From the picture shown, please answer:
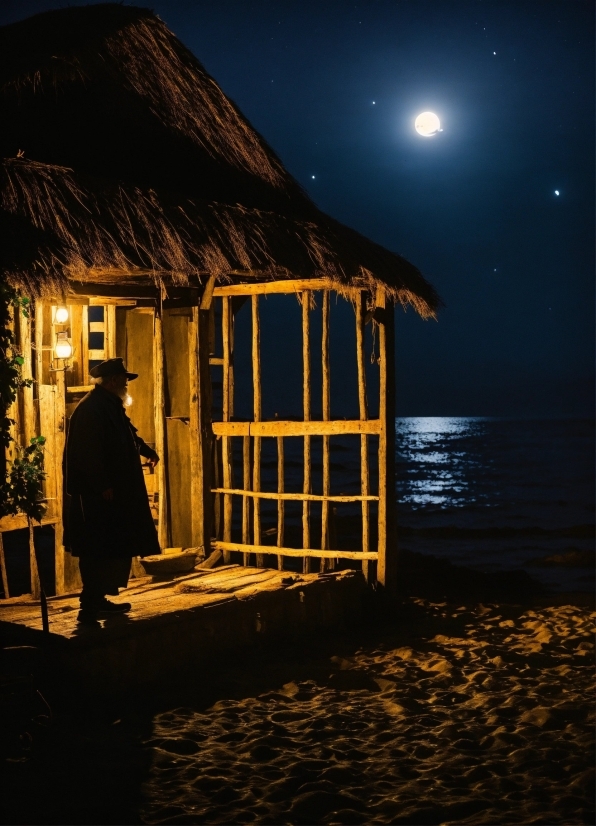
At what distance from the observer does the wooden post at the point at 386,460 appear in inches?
302

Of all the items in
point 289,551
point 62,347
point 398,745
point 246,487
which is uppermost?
point 62,347

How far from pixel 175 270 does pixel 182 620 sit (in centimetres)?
240

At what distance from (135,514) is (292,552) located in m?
2.26

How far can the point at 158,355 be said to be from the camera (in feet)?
26.6

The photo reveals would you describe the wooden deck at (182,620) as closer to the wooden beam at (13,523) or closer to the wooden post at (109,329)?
the wooden beam at (13,523)

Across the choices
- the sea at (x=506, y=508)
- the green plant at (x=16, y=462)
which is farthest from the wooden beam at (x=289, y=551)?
the sea at (x=506, y=508)

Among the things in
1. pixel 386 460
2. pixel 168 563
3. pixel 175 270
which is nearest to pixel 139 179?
pixel 175 270

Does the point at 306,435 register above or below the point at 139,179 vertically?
below

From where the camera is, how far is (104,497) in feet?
18.8

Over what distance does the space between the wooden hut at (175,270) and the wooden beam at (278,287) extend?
0.6 inches

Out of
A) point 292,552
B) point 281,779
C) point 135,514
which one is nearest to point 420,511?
point 292,552

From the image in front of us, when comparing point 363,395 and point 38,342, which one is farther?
point 363,395

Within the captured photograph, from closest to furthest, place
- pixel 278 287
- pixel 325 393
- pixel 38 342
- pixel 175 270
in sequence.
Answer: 1. pixel 175 270
2. pixel 38 342
3. pixel 325 393
4. pixel 278 287

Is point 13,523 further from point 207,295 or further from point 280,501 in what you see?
point 207,295
